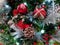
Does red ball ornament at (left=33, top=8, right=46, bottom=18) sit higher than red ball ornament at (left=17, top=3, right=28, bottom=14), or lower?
lower

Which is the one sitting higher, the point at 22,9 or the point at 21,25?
the point at 22,9

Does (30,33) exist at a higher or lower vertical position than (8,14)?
lower

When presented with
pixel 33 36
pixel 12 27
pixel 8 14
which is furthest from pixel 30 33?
pixel 8 14

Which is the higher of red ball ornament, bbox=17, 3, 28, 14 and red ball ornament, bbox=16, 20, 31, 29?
red ball ornament, bbox=17, 3, 28, 14

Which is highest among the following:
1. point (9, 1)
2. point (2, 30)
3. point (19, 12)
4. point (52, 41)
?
point (9, 1)

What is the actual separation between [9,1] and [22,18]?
183mm

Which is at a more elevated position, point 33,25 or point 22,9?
point 22,9

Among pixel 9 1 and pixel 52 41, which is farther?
pixel 9 1

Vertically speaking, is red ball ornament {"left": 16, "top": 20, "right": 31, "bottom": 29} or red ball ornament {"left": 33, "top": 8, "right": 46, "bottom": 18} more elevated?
Result: red ball ornament {"left": 33, "top": 8, "right": 46, "bottom": 18}

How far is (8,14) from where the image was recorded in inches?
59.7

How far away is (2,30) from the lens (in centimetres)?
147

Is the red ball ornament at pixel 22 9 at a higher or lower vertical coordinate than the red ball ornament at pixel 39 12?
higher

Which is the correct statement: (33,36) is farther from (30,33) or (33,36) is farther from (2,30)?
(2,30)

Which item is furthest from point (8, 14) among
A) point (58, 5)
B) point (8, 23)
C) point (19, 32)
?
point (58, 5)
